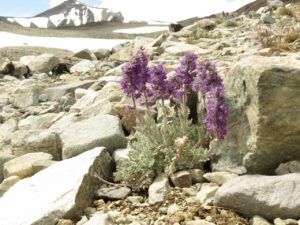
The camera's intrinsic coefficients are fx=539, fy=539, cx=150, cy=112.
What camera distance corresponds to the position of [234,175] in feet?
16.4

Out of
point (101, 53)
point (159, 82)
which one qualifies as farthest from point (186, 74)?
point (101, 53)

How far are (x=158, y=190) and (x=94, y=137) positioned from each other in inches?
62.1

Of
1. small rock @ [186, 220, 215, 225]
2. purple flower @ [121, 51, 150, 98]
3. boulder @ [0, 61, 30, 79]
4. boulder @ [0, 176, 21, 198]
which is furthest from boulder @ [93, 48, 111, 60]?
small rock @ [186, 220, 215, 225]

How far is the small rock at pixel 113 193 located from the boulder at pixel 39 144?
1.73m

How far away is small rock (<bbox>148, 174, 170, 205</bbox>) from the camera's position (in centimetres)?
489

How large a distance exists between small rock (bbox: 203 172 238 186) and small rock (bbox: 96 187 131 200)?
0.80 meters

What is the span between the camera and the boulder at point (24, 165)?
6.20 meters

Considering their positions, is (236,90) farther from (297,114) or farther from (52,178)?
(52,178)

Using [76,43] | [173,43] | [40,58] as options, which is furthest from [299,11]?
[76,43]

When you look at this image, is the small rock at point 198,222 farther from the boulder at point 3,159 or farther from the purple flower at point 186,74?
the boulder at point 3,159

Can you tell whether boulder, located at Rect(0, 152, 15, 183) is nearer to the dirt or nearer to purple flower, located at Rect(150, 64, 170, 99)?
the dirt

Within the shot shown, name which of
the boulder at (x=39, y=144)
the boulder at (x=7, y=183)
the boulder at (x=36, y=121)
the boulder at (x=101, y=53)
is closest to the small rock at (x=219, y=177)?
the boulder at (x=7, y=183)

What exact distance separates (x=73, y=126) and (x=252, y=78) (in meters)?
2.89

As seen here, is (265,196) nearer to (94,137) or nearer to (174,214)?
(174,214)
